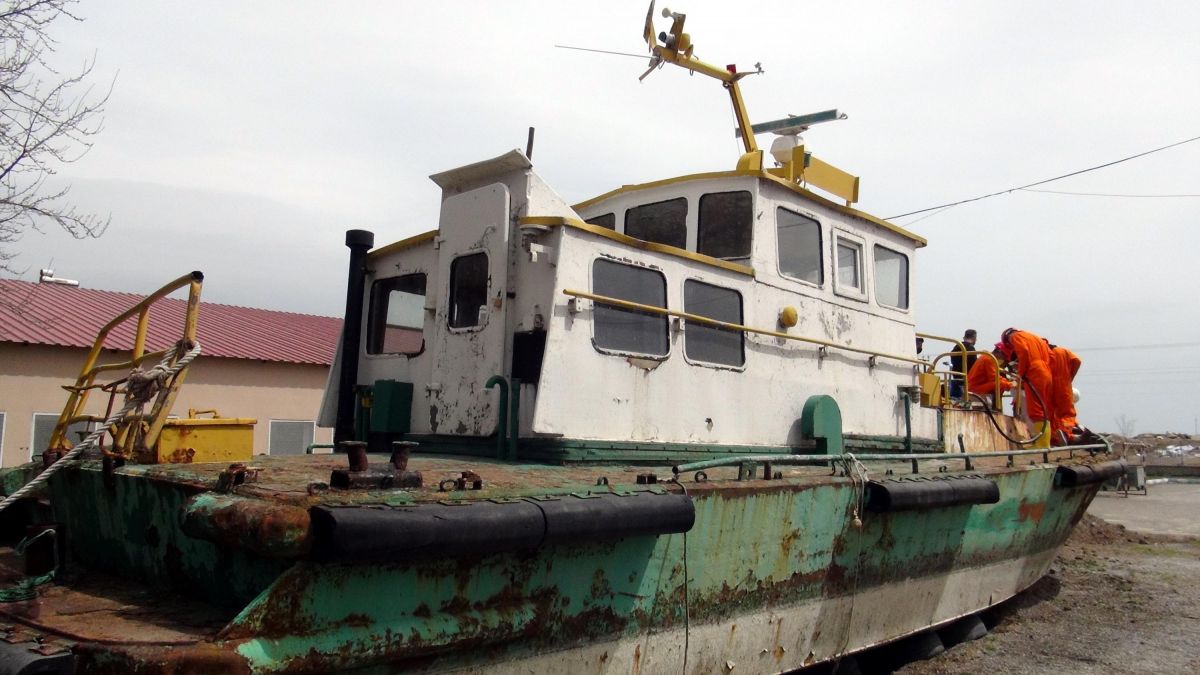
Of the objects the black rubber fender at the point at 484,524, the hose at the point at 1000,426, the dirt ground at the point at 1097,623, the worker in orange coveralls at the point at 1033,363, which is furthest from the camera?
the worker in orange coveralls at the point at 1033,363

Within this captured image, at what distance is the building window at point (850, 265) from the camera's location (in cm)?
730

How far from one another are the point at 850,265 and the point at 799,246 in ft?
2.65

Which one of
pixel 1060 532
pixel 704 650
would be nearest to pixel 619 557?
pixel 704 650

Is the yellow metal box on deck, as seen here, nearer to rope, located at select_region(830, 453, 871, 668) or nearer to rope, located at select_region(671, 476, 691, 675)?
rope, located at select_region(671, 476, 691, 675)

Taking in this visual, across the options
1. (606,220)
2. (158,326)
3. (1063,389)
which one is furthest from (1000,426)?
(158,326)

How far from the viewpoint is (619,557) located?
408 centimetres

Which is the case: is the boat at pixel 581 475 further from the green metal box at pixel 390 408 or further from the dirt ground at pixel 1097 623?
the dirt ground at pixel 1097 623

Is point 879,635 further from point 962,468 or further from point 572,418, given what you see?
point 572,418

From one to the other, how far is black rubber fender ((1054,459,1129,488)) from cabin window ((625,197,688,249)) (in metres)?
4.18

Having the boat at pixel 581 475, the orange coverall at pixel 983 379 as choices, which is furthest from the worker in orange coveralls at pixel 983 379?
the boat at pixel 581 475

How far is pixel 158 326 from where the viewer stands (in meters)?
15.9

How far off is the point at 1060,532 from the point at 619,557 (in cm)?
632

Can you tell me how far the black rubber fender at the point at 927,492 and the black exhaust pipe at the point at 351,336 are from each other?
3767 millimetres

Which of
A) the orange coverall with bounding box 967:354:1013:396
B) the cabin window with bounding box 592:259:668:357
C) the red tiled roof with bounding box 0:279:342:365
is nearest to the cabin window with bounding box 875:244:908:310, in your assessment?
the orange coverall with bounding box 967:354:1013:396
